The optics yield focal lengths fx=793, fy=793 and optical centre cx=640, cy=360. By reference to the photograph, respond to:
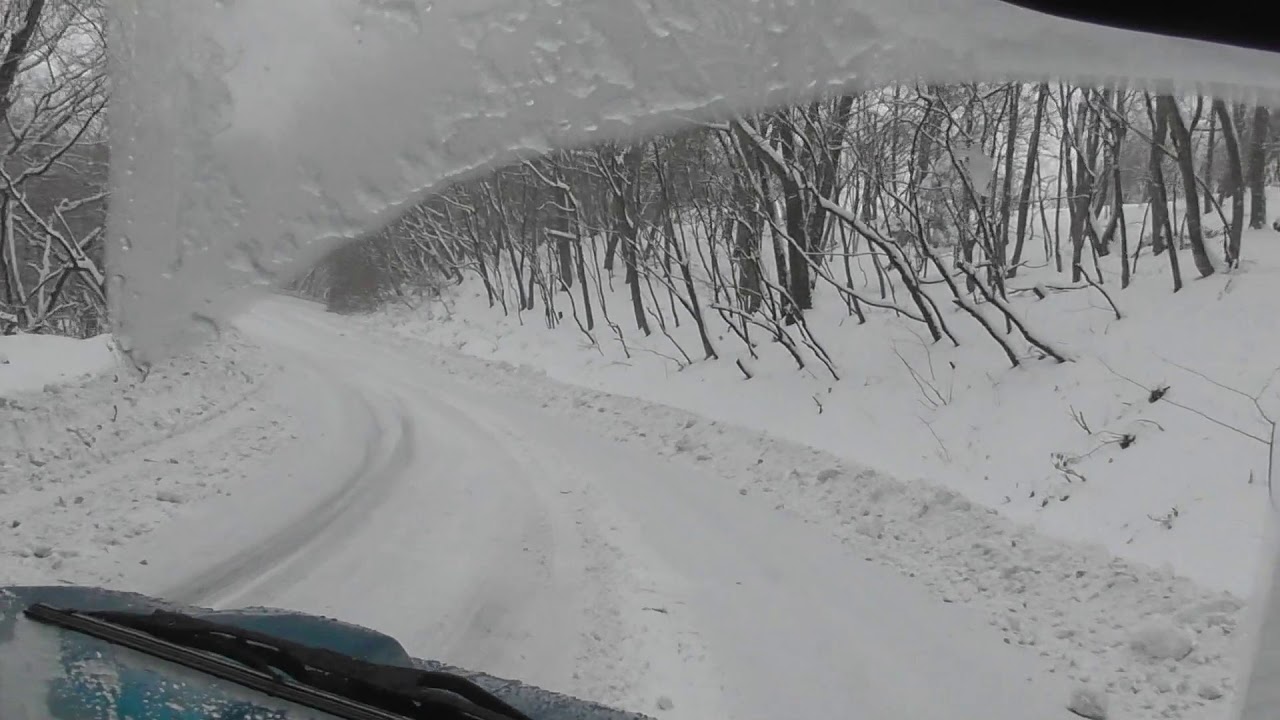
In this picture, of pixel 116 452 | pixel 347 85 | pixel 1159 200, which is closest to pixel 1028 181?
pixel 1159 200

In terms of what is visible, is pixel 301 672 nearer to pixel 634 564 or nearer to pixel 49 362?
pixel 634 564

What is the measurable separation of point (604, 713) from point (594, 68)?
3.21 m

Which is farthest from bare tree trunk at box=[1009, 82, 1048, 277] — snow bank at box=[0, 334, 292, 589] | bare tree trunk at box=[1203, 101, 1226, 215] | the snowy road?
snow bank at box=[0, 334, 292, 589]

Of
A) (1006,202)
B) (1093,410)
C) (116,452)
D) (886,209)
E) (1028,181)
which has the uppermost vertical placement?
(1028,181)

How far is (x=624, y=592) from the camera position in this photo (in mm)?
4594

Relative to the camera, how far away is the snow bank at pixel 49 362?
739 centimetres

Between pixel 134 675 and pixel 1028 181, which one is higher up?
pixel 1028 181

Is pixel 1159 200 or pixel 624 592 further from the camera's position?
pixel 1159 200

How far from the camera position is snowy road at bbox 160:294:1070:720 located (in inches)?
139

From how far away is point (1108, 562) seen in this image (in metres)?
4.83

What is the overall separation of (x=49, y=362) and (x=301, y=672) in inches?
319

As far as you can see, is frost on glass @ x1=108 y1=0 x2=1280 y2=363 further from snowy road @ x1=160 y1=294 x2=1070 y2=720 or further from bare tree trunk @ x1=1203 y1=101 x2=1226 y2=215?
bare tree trunk @ x1=1203 y1=101 x2=1226 y2=215

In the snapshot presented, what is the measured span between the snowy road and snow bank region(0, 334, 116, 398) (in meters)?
1.71

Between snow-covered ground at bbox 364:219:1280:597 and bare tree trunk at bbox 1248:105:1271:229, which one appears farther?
snow-covered ground at bbox 364:219:1280:597
